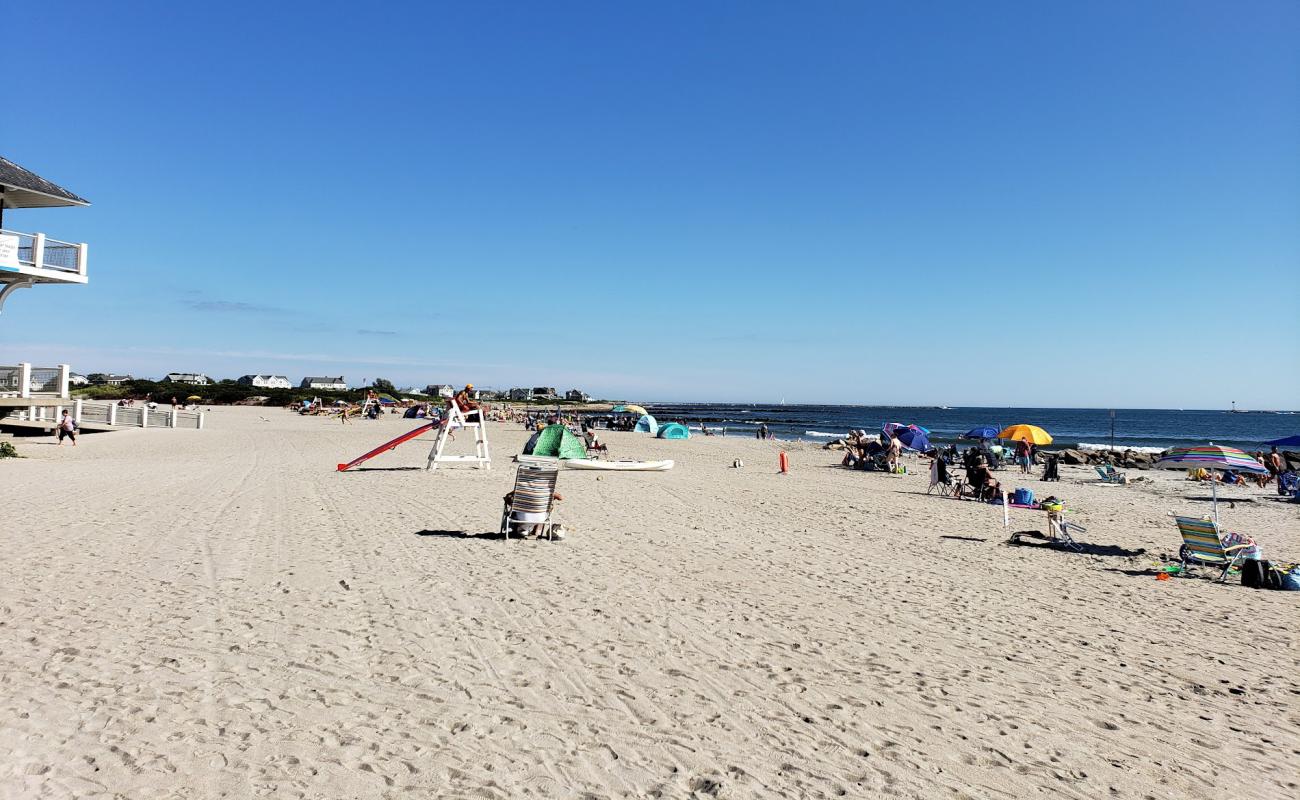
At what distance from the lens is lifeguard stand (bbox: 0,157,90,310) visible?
61.6 ft

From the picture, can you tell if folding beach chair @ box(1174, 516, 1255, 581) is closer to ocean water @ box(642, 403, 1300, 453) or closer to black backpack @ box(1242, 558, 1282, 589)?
black backpack @ box(1242, 558, 1282, 589)

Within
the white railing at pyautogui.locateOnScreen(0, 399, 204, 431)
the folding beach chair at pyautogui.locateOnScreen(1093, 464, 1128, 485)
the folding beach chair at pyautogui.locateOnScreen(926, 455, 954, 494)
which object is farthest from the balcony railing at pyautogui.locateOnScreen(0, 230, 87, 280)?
the folding beach chair at pyautogui.locateOnScreen(1093, 464, 1128, 485)

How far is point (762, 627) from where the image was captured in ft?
20.3

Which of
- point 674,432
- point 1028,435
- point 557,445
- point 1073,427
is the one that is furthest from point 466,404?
point 1073,427

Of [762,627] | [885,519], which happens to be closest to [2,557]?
[762,627]

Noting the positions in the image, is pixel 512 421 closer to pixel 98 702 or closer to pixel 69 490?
pixel 69 490

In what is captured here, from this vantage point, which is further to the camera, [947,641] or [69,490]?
[69,490]

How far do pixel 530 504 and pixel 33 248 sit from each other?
19.0 m

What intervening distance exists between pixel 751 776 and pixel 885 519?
9774 mm

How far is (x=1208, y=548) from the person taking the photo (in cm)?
888

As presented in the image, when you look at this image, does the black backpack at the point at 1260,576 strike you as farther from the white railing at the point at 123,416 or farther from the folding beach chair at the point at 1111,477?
the white railing at the point at 123,416

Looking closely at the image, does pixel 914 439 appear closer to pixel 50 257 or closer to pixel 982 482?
pixel 982 482

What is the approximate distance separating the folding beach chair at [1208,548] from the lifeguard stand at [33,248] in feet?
86.0

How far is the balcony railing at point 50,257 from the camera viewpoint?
1908 cm
